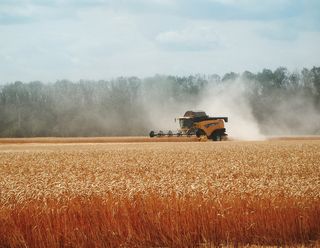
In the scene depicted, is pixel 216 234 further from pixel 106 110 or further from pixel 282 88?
pixel 282 88

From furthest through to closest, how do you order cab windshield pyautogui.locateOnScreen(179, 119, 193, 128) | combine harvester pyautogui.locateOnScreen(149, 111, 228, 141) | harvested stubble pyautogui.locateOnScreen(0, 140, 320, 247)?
cab windshield pyautogui.locateOnScreen(179, 119, 193, 128) < combine harvester pyautogui.locateOnScreen(149, 111, 228, 141) < harvested stubble pyautogui.locateOnScreen(0, 140, 320, 247)

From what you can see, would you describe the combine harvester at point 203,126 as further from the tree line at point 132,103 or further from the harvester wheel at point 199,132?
the tree line at point 132,103

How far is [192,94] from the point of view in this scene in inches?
3706

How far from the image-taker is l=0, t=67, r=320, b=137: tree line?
7950 centimetres

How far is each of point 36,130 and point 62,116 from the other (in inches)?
306

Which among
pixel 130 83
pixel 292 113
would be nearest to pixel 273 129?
pixel 292 113

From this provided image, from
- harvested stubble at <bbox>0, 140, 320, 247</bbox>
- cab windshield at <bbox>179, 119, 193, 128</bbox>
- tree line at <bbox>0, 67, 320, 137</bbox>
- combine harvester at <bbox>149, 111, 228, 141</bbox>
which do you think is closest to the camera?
harvested stubble at <bbox>0, 140, 320, 247</bbox>

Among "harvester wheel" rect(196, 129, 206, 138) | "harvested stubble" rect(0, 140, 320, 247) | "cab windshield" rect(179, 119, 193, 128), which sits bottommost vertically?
"harvested stubble" rect(0, 140, 320, 247)

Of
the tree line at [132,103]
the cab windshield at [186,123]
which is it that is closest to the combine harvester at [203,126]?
the cab windshield at [186,123]

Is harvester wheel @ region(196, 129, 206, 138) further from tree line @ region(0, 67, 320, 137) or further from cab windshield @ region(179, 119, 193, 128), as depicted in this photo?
tree line @ region(0, 67, 320, 137)

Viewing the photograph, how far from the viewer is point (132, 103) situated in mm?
90188

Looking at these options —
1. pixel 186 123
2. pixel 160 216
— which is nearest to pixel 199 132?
pixel 186 123

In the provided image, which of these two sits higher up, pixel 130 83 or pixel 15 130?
pixel 130 83

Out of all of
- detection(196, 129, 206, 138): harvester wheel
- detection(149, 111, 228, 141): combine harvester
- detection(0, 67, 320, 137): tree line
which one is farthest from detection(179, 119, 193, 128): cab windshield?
detection(0, 67, 320, 137): tree line
